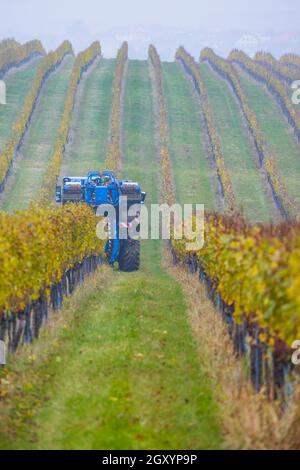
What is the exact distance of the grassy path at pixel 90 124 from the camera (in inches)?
2446

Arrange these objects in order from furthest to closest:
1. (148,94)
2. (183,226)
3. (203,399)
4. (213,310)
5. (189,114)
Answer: (148,94), (189,114), (183,226), (213,310), (203,399)

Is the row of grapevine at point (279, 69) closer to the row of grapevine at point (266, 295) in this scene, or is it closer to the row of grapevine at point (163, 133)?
the row of grapevine at point (163, 133)

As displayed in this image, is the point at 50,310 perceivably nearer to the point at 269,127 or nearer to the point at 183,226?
the point at 183,226

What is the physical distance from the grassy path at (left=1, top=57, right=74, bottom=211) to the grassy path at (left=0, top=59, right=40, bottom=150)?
1679mm

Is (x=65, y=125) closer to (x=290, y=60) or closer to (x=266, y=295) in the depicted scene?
(x=290, y=60)

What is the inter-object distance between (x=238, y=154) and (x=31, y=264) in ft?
166

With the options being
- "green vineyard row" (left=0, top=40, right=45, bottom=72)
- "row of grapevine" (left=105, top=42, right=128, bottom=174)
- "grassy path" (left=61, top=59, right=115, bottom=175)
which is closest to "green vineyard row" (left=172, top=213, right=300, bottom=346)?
"row of grapevine" (left=105, top=42, right=128, bottom=174)

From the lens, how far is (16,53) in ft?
315

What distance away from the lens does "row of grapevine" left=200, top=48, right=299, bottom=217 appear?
51.8 meters

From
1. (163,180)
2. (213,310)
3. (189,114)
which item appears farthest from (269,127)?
(213,310)

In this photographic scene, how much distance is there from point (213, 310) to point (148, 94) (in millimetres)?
64494

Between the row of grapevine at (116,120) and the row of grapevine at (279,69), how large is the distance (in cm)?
1809

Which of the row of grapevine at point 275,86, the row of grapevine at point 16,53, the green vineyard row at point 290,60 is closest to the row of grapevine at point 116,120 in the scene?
the row of grapevine at point 16,53
